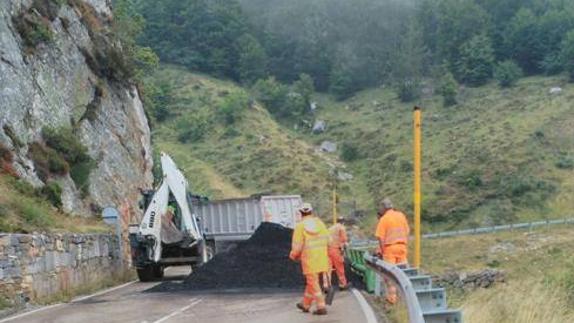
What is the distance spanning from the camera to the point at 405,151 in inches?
3004

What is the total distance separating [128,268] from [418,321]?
17.9m

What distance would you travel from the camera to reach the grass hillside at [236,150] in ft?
229

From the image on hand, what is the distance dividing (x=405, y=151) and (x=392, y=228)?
65039 mm

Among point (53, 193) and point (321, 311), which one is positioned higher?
point (53, 193)

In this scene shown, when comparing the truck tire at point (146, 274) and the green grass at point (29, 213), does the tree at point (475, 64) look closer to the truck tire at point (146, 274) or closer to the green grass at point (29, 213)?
the green grass at point (29, 213)

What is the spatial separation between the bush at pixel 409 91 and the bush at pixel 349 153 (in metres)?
19.1

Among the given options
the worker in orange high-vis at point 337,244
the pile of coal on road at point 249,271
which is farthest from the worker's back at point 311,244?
the pile of coal on road at point 249,271

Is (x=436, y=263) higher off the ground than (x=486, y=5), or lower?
lower

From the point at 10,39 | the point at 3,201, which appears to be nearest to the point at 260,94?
the point at 10,39

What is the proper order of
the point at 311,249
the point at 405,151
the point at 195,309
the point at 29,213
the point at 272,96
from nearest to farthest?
the point at 311,249, the point at 195,309, the point at 29,213, the point at 405,151, the point at 272,96

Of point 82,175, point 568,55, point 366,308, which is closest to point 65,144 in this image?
point 82,175

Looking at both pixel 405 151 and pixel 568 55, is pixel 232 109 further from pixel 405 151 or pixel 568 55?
pixel 568 55

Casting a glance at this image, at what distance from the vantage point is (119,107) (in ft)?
109

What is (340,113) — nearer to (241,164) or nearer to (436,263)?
(241,164)
